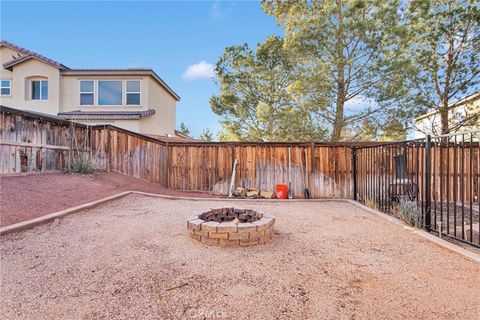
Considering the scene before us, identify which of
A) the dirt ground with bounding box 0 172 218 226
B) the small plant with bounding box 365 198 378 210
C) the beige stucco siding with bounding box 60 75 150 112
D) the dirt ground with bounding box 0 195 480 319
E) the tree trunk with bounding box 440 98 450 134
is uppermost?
the beige stucco siding with bounding box 60 75 150 112

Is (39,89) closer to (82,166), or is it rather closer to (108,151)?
(108,151)

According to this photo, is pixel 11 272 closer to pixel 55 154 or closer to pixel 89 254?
pixel 89 254

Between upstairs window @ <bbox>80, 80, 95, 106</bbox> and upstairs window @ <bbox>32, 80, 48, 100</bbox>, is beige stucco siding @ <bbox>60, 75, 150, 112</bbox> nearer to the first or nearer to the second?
upstairs window @ <bbox>80, 80, 95, 106</bbox>

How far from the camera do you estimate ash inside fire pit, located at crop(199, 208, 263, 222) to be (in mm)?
3492

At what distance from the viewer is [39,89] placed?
13484mm

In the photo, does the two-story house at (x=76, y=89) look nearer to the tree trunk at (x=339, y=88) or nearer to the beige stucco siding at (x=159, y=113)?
the beige stucco siding at (x=159, y=113)

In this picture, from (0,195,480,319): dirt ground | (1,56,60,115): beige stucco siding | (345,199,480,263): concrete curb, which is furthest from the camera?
(1,56,60,115): beige stucco siding

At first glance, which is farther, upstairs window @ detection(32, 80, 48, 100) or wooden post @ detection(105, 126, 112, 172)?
upstairs window @ detection(32, 80, 48, 100)

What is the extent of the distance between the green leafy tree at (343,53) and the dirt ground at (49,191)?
6.88 metres

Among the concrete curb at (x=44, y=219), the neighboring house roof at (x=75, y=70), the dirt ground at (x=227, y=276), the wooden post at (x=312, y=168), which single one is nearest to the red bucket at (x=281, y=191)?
the wooden post at (x=312, y=168)

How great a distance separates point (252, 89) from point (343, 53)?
495 centimetres

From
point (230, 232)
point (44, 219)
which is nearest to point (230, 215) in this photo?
point (230, 232)

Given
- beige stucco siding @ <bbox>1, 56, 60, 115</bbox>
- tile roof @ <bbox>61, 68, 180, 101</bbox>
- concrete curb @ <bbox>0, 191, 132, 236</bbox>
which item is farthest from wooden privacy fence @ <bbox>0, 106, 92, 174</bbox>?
beige stucco siding @ <bbox>1, 56, 60, 115</bbox>

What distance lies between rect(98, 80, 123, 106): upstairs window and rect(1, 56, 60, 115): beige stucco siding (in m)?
2.20
